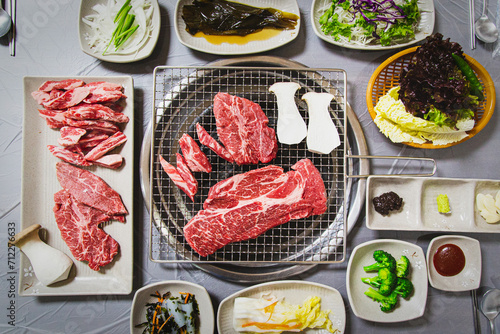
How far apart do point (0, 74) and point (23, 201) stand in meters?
1.14

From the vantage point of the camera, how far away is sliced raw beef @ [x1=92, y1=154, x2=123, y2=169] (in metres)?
2.39

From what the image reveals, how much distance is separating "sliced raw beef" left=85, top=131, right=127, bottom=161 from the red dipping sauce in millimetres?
2754

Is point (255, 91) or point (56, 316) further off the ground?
point (255, 91)

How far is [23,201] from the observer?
2.41 meters

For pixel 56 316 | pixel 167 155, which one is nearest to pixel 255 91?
pixel 167 155

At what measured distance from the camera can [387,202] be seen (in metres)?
2.35

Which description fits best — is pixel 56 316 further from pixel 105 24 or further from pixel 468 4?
pixel 468 4

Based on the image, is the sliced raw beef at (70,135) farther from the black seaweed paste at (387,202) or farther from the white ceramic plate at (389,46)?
the black seaweed paste at (387,202)

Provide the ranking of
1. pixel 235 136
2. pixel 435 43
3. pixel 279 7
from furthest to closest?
1. pixel 279 7
2. pixel 235 136
3. pixel 435 43

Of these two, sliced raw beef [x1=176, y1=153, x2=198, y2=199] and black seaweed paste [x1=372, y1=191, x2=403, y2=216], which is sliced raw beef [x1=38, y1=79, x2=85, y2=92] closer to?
sliced raw beef [x1=176, y1=153, x2=198, y2=199]

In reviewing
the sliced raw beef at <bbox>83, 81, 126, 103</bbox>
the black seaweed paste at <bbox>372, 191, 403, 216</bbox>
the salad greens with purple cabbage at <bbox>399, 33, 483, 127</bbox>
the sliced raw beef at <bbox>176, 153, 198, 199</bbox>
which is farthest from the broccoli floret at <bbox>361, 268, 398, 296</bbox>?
the sliced raw beef at <bbox>83, 81, 126, 103</bbox>

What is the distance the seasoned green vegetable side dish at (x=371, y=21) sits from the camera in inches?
96.4

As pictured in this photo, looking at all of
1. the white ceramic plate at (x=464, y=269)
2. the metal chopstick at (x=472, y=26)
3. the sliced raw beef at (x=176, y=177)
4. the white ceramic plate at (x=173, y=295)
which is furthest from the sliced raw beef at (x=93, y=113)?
the metal chopstick at (x=472, y=26)

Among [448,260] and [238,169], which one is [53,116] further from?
[448,260]
